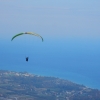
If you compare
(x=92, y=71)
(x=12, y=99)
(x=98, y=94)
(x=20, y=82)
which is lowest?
(x=12, y=99)

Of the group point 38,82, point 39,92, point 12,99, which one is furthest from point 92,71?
point 12,99

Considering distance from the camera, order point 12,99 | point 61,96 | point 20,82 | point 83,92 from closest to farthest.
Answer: point 12,99 → point 61,96 → point 83,92 → point 20,82

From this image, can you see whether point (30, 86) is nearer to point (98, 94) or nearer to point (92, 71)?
point (98, 94)

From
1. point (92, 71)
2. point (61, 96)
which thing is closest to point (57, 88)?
point (61, 96)

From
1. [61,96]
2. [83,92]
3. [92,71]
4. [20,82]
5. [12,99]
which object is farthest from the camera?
[92,71]

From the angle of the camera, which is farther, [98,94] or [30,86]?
[30,86]

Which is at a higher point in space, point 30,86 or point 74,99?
point 30,86

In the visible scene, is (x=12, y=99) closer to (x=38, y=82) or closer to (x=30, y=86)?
(x=30, y=86)
